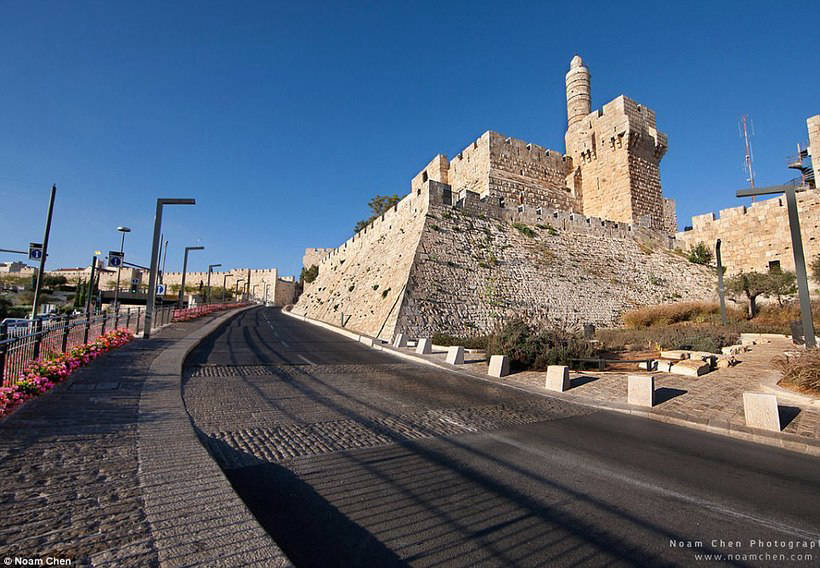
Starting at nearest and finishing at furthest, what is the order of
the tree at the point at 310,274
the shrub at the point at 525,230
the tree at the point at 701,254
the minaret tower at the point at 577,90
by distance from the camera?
the shrub at the point at 525,230, the tree at the point at 701,254, the minaret tower at the point at 577,90, the tree at the point at 310,274

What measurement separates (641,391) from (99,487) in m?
7.68

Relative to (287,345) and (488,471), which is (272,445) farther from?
(287,345)

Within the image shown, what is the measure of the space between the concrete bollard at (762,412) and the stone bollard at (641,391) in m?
1.34

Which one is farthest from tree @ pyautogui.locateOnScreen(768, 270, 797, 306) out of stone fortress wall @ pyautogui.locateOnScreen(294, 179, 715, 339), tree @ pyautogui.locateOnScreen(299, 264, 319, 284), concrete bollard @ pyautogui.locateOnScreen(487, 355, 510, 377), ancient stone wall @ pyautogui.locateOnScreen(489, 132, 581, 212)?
tree @ pyautogui.locateOnScreen(299, 264, 319, 284)

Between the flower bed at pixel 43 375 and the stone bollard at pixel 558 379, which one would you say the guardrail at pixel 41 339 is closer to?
the flower bed at pixel 43 375

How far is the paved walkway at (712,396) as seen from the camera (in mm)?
5211

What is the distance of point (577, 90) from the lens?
3244 cm

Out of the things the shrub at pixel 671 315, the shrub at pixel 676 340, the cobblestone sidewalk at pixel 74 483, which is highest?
the shrub at pixel 671 315

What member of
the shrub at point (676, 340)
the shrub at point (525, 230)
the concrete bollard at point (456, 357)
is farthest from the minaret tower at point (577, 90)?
the concrete bollard at point (456, 357)

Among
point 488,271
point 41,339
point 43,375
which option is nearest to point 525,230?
point 488,271

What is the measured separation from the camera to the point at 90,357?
7.95m

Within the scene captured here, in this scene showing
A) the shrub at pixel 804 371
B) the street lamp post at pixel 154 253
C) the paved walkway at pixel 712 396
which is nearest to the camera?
the paved walkway at pixel 712 396

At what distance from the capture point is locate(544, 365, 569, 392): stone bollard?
315 inches

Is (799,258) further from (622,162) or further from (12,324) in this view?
(622,162)
